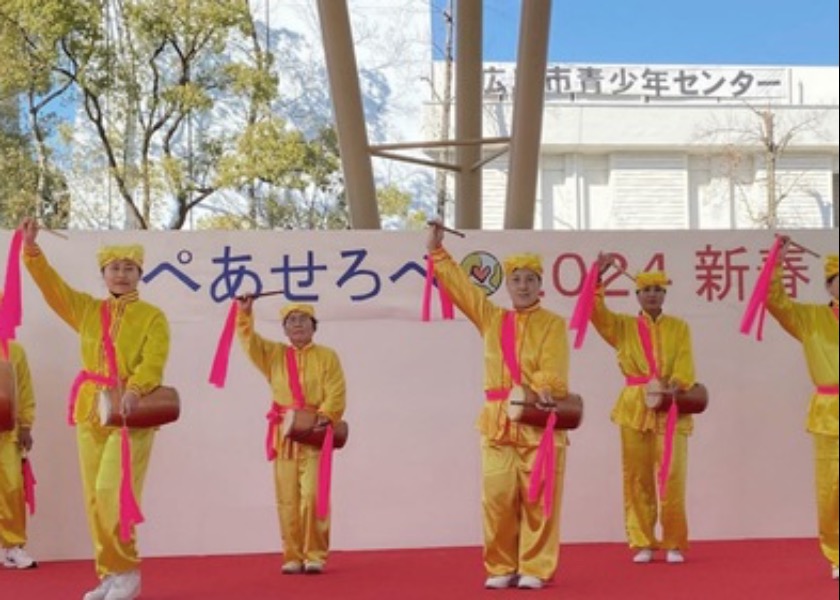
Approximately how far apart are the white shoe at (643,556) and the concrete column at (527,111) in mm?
4580

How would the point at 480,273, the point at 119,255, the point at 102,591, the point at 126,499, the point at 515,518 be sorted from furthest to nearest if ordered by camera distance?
the point at 480,273 < the point at 515,518 < the point at 119,255 < the point at 102,591 < the point at 126,499

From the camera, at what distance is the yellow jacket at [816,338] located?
4.62m

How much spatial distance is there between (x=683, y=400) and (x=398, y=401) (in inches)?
57.4

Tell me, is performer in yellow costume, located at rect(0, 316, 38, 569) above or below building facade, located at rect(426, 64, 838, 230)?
below

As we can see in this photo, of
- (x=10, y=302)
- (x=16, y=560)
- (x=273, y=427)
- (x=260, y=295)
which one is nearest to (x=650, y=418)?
(x=273, y=427)

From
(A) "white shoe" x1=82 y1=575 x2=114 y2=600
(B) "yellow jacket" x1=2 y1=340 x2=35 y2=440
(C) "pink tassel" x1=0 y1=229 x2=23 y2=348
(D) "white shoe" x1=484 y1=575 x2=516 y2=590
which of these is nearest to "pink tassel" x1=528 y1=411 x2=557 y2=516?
(D) "white shoe" x1=484 y1=575 x2=516 y2=590

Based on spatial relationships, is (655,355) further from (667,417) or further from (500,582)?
(500,582)

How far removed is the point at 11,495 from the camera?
6.37m

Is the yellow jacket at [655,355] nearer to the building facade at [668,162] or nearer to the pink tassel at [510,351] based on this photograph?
the pink tassel at [510,351]

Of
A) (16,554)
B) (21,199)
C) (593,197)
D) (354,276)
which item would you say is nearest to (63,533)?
(16,554)

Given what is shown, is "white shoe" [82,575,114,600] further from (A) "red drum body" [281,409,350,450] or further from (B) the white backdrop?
(B) the white backdrop

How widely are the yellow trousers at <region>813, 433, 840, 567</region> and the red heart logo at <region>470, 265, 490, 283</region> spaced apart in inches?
93.1

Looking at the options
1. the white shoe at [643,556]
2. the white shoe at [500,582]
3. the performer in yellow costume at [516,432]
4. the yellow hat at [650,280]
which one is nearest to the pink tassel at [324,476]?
the performer in yellow costume at [516,432]

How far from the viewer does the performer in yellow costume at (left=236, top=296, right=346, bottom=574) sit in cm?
614
